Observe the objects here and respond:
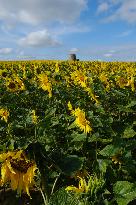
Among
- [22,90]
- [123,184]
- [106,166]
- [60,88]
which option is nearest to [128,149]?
[106,166]

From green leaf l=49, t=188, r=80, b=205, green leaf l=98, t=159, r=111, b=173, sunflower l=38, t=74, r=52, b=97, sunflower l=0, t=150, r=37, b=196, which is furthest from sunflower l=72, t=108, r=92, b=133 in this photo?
sunflower l=38, t=74, r=52, b=97

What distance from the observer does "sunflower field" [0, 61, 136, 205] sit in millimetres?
2660

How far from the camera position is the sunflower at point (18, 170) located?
2.59 meters

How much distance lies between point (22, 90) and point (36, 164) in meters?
5.63

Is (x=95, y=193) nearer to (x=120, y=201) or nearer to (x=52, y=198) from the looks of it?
(x=52, y=198)

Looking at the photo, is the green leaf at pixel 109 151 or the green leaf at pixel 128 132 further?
the green leaf at pixel 128 132

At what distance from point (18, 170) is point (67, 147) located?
8.15ft

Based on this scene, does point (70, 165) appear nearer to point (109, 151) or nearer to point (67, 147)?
point (109, 151)

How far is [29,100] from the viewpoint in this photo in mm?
8586

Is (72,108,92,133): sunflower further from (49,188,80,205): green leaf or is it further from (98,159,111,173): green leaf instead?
(49,188,80,205): green leaf

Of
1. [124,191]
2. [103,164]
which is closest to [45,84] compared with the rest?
[103,164]

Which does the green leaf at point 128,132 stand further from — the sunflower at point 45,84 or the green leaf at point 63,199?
the green leaf at point 63,199

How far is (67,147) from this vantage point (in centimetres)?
514

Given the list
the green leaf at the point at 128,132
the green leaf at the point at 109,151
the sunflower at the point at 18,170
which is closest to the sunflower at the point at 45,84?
the green leaf at the point at 128,132
